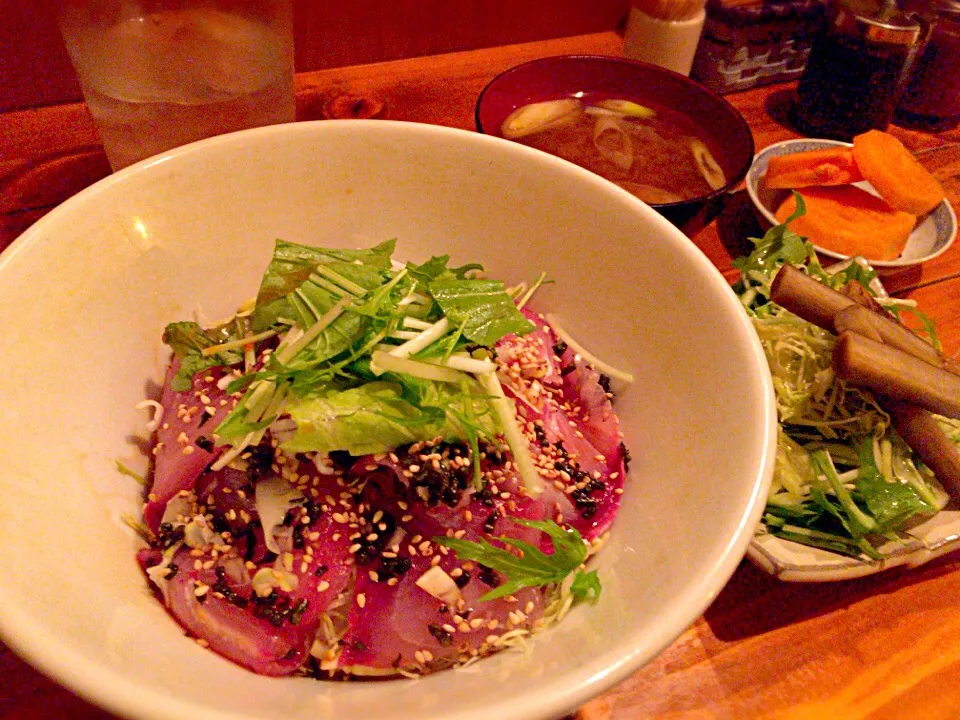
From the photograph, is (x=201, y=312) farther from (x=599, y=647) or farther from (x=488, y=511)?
(x=599, y=647)

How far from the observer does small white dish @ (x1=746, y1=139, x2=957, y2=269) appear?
231 cm

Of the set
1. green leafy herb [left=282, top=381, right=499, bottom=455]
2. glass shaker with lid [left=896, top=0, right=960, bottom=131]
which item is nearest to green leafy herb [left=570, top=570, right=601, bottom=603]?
green leafy herb [left=282, top=381, right=499, bottom=455]

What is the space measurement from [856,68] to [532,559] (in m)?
2.47

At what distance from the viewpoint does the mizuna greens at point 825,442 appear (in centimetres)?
156

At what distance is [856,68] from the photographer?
8.51 feet

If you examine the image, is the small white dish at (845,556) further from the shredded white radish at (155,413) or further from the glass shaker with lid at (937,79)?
the glass shaker with lid at (937,79)

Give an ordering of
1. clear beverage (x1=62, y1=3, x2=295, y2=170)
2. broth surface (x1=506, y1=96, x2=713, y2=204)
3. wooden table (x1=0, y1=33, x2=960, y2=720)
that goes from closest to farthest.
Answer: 1. wooden table (x1=0, y1=33, x2=960, y2=720)
2. clear beverage (x1=62, y1=3, x2=295, y2=170)
3. broth surface (x1=506, y1=96, x2=713, y2=204)

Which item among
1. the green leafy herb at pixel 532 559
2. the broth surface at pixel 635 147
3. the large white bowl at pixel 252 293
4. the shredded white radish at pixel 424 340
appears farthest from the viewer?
the broth surface at pixel 635 147

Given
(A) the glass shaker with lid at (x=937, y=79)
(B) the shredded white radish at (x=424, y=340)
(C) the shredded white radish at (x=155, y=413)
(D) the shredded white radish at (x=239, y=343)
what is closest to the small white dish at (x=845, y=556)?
(B) the shredded white radish at (x=424, y=340)

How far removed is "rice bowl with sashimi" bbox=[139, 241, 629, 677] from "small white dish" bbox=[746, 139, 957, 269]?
1499 mm

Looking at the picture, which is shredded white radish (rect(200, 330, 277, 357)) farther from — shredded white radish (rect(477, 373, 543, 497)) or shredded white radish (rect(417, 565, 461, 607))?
shredded white radish (rect(417, 565, 461, 607))

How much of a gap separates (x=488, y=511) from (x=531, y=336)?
41 centimetres

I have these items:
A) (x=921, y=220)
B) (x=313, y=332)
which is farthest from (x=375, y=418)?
(x=921, y=220)

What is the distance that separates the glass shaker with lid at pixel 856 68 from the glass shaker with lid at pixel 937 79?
0.57ft
